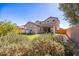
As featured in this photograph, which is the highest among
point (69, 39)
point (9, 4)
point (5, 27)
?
point (9, 4)

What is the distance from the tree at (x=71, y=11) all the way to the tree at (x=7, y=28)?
580mm

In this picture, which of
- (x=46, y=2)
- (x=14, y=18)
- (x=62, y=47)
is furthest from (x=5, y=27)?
(x=62, y=47)

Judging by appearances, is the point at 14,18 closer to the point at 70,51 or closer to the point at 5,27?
the point at 5,27

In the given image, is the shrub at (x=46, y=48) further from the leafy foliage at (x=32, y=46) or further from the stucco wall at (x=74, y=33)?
the stucco wall at (x=74, y=33)

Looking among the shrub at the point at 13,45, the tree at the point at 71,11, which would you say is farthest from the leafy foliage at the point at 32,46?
the tree at the point at 71,11

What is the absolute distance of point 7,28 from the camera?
2152 mm

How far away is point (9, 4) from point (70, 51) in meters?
0.89

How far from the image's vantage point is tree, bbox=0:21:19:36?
2150 mm

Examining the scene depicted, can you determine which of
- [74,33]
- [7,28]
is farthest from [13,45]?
[74,33]

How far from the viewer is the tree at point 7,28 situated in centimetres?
215

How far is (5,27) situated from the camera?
7.07 feet

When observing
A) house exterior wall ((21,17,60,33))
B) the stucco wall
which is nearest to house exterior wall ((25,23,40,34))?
house exterior wall ((21,17,60,33))

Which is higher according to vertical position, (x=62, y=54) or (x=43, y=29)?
(x=43, y=29)

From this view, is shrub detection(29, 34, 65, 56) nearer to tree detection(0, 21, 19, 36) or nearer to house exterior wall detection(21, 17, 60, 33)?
house exterior wall detection(21, 17, 60, 33)
